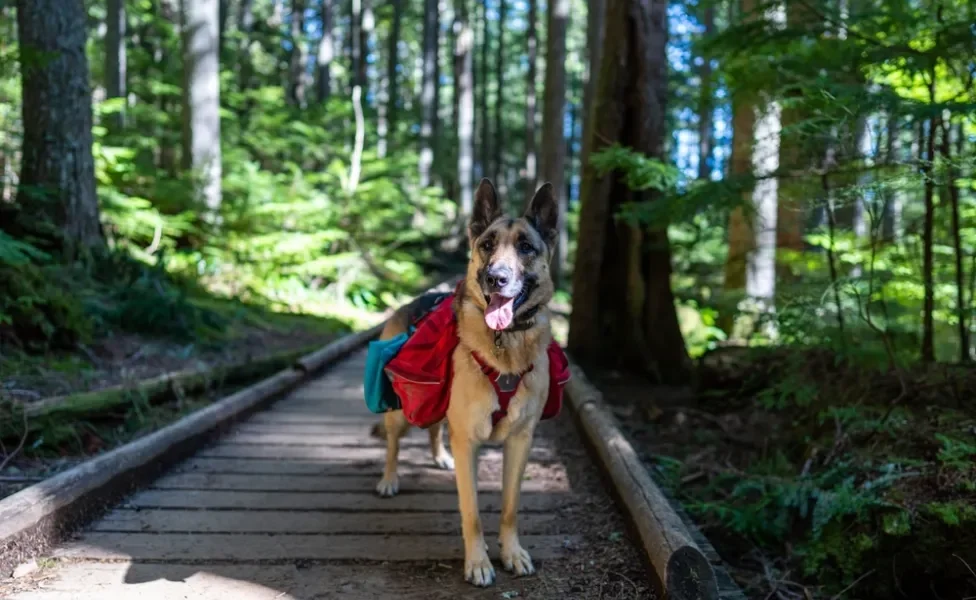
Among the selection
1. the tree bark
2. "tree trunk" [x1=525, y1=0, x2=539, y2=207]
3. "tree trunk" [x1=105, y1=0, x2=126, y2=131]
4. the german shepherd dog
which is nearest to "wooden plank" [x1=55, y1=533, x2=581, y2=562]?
the german shepherd dog

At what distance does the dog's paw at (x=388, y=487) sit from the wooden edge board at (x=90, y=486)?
1.45 metres

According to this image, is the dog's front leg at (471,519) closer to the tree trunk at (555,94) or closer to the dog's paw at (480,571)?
the dog's paw at (480,571)

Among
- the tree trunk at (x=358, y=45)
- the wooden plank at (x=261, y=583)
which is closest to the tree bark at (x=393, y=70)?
the tree trunk at (x=358, y=45)

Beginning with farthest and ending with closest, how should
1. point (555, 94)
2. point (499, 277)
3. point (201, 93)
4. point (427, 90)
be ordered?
1. point (427, 90)
2. point (555, 94)
3. point (201, 93)
4. point (499, 277)

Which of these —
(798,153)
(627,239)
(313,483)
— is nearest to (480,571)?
(313,483)

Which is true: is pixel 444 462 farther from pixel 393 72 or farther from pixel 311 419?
pixel 393 72

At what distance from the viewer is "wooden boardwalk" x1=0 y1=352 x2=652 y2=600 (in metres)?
3.22

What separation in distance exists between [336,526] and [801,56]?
17.4 feet

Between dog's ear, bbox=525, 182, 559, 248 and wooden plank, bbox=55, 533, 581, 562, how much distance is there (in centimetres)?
168

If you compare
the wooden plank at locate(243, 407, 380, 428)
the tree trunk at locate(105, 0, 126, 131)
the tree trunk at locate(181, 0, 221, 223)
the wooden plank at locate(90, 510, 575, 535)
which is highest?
the tree trunk at locate(105, 0, 126, 131)

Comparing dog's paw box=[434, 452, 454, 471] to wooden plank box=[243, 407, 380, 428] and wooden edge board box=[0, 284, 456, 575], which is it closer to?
wooden plank box=[243, 407, 380, 428]

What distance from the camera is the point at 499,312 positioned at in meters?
3.26

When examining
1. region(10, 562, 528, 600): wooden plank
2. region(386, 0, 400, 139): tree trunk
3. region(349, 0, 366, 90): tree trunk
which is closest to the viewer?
region(10, 562, 528, 600): wooden plank

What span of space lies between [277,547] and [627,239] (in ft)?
20.8
